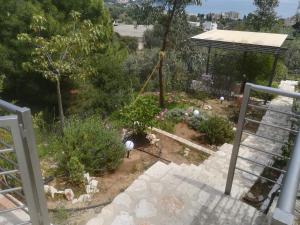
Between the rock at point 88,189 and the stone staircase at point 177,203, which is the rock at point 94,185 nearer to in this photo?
the rock at point 88,189

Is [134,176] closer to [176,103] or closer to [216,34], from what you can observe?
[176,103]

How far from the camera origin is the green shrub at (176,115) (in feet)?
19.6

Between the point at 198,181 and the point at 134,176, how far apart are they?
0.84 meters

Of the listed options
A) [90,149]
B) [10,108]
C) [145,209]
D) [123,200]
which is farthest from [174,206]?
[10,108]

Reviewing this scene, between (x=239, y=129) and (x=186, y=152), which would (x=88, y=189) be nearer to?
(x=239, y=129)

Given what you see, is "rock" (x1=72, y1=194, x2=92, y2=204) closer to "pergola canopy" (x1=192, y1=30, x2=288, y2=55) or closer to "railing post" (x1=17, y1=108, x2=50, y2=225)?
"railing post" (x1=17, y1=108, x2=50, y2=225)

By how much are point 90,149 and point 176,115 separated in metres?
3.14

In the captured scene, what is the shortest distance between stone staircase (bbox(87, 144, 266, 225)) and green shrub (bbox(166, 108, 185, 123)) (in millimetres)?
2764

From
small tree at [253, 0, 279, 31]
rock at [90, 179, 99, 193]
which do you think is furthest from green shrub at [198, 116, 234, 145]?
small tree at [253, 0, 279, 31]

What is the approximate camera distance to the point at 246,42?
7.16m

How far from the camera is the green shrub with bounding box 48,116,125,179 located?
3271mm

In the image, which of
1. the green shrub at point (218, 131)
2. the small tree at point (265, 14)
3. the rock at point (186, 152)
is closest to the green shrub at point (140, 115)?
the rock at point (186, 152)

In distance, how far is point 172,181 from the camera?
119 inches

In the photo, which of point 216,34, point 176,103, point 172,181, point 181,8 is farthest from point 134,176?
point 216,34
